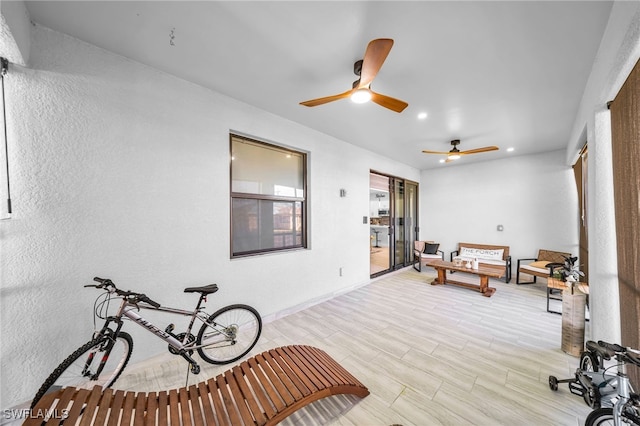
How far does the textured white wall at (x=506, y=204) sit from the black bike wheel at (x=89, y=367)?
6954 mm

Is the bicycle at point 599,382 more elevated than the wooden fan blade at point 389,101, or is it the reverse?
the wooden fan blade at point 389,101

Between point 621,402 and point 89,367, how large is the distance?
3507 mm

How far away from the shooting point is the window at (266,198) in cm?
297

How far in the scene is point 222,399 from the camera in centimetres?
157

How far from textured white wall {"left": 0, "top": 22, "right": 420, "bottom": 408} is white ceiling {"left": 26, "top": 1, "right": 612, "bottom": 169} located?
0.28 m

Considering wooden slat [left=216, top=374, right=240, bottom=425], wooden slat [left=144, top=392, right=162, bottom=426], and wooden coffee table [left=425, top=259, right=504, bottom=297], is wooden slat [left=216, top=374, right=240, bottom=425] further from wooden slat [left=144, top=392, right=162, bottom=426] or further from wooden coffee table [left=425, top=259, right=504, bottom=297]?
wooden coffee table [left=425, top=259, right=504, bottom=297]

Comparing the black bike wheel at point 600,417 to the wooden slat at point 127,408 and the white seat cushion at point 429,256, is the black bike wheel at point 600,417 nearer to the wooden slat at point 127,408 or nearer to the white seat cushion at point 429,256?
the wooden slat at point 127,408

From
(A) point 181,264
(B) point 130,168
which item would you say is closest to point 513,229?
(A) point 181,264

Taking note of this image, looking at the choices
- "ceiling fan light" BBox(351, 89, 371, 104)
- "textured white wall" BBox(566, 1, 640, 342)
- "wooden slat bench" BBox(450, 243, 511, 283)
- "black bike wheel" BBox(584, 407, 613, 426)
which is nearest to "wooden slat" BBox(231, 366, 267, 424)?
"black bike wheel" BBox(584, 407, 613, 426)

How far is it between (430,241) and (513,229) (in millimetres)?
1923

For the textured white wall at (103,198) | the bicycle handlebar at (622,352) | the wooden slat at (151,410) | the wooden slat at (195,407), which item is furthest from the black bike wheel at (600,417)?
the textured white wall at (103,198)

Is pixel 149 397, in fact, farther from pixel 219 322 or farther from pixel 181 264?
pixel 181 264

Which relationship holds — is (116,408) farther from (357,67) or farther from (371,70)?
(357,67)

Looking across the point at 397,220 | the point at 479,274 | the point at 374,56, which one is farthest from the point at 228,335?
the point at 397,220
